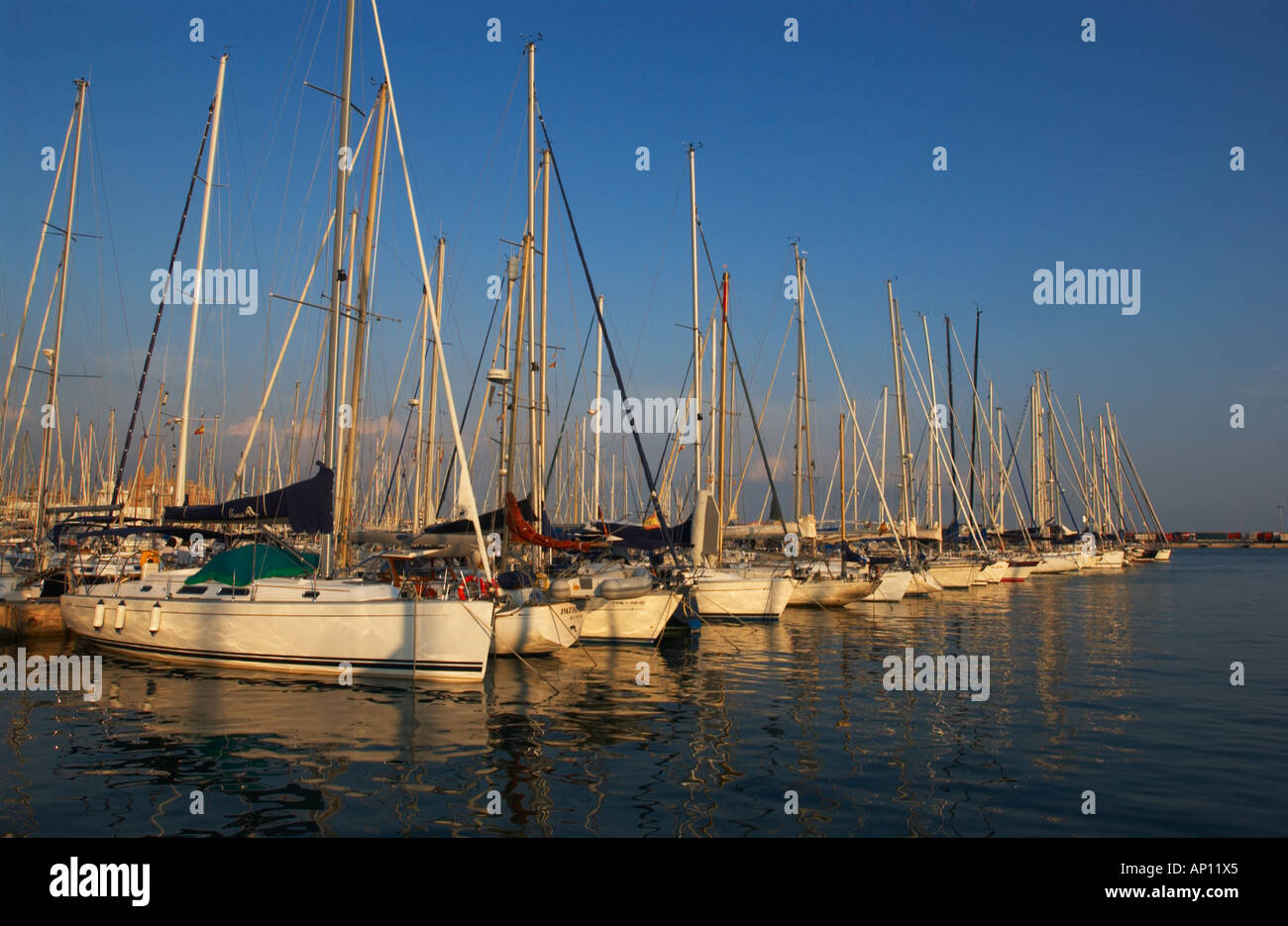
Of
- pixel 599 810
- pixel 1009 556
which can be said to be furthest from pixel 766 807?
pixel 1009 556

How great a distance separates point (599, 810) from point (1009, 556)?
6304cm

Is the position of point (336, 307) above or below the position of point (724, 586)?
above

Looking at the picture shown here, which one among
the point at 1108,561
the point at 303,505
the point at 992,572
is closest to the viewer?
Result: the point at 303,505

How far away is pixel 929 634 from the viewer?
29859 millimetres

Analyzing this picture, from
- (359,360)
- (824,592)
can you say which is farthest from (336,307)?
(824,592)

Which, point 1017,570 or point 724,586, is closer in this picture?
point 724,586

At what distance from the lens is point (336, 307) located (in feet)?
69.4

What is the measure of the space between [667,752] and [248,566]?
41.1ft

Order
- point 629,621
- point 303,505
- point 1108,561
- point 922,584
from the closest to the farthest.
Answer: point 303,505 → point 629,621 → point 922,584 → point 1108,561

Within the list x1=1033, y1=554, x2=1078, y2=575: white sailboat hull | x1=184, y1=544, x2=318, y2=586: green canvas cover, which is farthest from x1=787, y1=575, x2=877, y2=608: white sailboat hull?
x1=1033, y1=554, x2=1078, y2=575: white sailboat hull

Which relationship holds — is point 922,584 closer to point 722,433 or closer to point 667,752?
point 722,433

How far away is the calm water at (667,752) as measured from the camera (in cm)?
1036

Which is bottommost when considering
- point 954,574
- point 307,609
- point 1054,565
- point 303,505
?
point 1054,565
